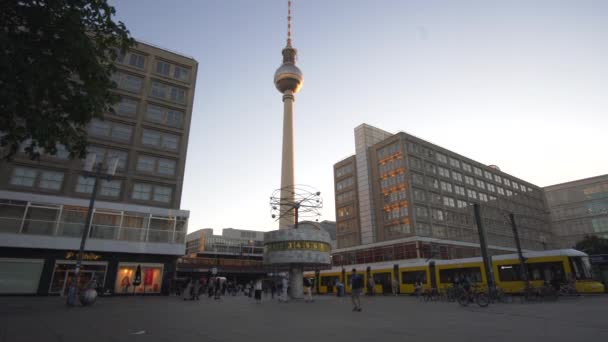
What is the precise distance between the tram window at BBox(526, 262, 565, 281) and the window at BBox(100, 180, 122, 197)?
115 feet

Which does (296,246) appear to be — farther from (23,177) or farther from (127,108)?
(23,177)

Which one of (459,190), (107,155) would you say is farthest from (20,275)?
A: (459,190)

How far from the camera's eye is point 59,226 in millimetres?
27797

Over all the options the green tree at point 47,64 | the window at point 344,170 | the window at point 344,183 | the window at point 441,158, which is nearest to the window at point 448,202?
the window at point 441,158

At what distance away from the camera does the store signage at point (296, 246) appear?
25.9m

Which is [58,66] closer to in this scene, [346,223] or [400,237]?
[400,237]

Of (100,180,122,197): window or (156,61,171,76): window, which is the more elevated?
(156,61,171,76): window

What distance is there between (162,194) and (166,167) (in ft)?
9.26

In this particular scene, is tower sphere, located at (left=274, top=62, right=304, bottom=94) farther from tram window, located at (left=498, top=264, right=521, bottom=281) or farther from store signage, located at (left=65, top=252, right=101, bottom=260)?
tram window, located at (left=498, top=264, right=521, bottom=281)

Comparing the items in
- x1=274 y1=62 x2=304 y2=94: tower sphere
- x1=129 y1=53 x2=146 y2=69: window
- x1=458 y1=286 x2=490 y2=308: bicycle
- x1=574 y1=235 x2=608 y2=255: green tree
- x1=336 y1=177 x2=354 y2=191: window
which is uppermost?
x1=274 y1=62 x2=304 y2=94: tower sphere

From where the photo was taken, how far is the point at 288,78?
2862 inches

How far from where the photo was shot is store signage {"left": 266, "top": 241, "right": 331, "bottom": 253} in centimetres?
2586

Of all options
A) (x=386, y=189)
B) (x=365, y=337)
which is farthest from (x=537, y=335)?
(x=386, y=189)

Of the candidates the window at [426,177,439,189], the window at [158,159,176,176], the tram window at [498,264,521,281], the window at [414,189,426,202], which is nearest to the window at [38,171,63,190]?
the window at [158,159,176,176]
